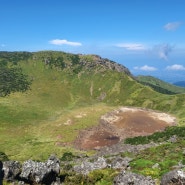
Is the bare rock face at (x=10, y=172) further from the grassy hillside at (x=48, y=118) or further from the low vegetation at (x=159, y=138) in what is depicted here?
the low vegetation at (x=159, y=138)

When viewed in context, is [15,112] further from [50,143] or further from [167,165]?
[167,165]

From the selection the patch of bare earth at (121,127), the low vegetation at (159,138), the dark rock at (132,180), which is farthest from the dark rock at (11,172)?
the patch of bare earth at (121,127)

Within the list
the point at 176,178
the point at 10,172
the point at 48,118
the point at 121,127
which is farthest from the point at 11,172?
the point at 48,118

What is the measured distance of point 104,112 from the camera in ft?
502

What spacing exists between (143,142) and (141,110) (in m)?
65.9

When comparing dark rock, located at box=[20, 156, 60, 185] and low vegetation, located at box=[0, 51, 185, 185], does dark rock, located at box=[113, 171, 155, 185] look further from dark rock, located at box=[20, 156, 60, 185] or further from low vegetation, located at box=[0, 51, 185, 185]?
dark rock, located at box=[20, 156, 60, 185]

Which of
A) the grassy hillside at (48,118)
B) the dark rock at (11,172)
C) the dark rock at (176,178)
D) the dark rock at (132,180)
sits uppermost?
the dark rock at (176,178)

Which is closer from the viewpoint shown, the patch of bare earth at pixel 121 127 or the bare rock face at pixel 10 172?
the bare rock face at pixel 10 172

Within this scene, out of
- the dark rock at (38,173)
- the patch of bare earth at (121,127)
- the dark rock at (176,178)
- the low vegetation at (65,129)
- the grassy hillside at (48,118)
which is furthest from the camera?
the patch of bare earth at (121,127)

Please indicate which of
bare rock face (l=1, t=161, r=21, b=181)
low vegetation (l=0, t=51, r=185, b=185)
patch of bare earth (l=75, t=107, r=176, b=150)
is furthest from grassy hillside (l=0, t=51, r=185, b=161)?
bare rock face (l=1, t=161, r=21, b=181)

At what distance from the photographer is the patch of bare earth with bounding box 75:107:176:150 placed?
11100 cm

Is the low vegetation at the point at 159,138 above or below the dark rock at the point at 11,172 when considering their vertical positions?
below

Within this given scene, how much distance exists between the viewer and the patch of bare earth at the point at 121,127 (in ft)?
364

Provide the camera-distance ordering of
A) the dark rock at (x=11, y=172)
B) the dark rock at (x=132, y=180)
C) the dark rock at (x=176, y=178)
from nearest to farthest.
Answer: the dark rock at (x=176, y=178) → the dark rock at (x=132, y=180) → the dark rock at (x=11, y=172)
